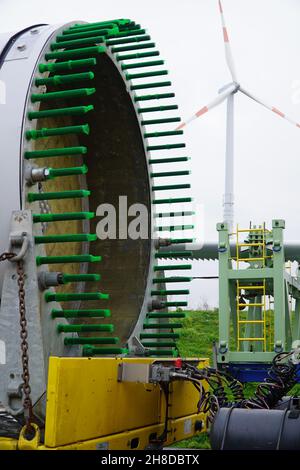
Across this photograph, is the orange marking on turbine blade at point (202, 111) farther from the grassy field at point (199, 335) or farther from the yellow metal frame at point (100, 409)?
the yellow metal frame at point (100, 409)

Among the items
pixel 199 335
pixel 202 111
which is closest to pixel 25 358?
pixel 199 335

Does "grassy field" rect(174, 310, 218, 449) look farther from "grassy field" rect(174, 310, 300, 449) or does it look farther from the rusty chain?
the rusty chain

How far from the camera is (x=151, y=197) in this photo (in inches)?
272

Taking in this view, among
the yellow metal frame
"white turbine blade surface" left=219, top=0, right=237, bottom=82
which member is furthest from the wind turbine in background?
the yellow metal frame

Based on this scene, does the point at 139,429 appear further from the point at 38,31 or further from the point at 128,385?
the point at 38,31

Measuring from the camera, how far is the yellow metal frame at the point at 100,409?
3.93m

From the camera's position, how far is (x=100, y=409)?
441cm

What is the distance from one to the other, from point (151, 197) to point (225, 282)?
5.12m

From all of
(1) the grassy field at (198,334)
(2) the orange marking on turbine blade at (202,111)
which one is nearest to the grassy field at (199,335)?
(1) the grassy field at (198,334)

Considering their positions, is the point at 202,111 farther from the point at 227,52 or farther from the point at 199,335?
the point at 199,335

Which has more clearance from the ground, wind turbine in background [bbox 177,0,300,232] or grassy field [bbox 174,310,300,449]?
wind turbine in background [bbox 177,0,300,232]

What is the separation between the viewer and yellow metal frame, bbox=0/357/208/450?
3.93 meters
